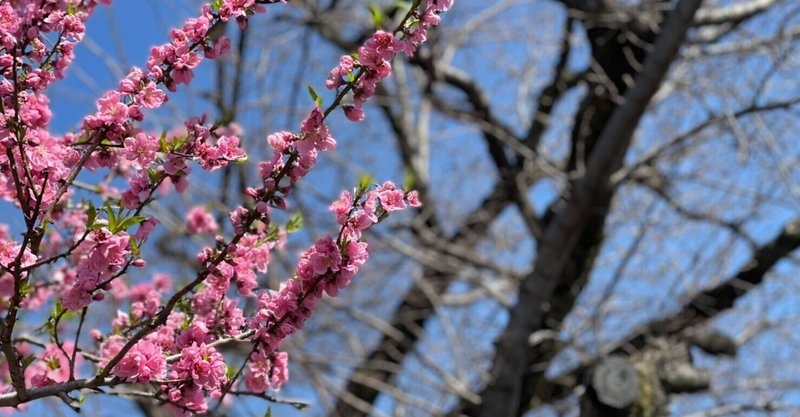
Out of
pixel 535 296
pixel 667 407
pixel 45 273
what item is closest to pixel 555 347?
pixel 535 296

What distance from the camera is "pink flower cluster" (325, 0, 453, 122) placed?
1.67 metres

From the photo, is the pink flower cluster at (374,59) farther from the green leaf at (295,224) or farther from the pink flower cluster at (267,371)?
the pink flower cluster at (267,371)

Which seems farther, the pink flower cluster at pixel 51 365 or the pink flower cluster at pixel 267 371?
the pink flower cluster at pixel 267 371

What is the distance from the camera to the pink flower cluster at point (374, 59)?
167cm

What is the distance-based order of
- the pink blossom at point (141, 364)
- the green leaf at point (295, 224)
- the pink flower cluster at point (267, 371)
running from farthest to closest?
the green leaf at point (295, 224)
the pink flower cluster at point (267, 371)
the pink blossom at point (141, 364)

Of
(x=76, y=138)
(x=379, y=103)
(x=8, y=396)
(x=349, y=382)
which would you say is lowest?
(x=8, y=396)

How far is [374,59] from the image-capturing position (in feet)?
5.50

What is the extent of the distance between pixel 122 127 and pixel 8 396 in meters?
0.58

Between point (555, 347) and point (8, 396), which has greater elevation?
point (555, 347)

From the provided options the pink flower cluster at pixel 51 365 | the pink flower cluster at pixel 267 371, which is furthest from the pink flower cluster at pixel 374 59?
the pink flower cluster at pixel 51 365

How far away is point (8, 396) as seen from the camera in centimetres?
164

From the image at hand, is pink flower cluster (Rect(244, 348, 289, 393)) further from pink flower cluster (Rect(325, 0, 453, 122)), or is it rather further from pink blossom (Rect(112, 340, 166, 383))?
pink flower cluster (Rect(325, 0, 453, 122))

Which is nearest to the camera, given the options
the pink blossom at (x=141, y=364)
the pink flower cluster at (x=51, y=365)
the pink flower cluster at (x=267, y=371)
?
the pink blossom at (x=141, y=364)

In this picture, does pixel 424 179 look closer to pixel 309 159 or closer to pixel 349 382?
pixel 349 382
